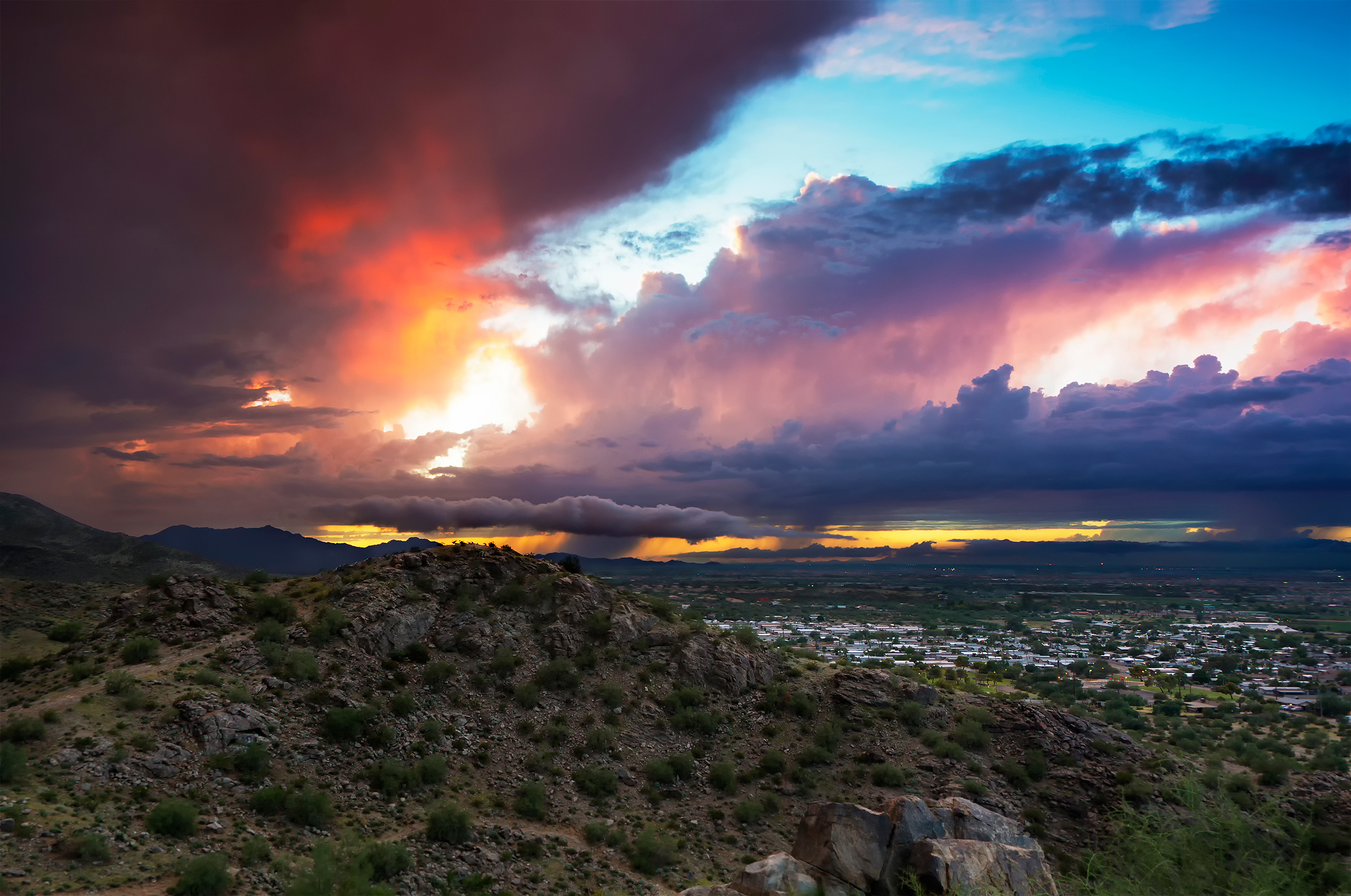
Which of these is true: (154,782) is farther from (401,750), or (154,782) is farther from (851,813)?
(851,813)

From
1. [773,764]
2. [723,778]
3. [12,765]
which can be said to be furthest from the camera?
[773,764]

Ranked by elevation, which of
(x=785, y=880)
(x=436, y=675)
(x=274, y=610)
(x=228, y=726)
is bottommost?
(x=785, y=880)

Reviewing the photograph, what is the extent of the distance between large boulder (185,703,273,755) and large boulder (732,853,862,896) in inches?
1092

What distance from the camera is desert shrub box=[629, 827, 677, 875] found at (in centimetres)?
3538

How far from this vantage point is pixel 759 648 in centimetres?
6084

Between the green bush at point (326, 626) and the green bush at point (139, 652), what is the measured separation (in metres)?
9.06

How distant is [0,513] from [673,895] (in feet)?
780

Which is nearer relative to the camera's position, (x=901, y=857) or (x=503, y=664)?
(x=901, y=857)

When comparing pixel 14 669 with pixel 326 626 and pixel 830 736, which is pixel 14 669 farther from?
pixel 830 736

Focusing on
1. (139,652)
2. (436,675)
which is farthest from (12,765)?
(436,675)

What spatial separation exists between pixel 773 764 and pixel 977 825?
51.3 feet

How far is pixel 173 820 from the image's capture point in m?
28.1

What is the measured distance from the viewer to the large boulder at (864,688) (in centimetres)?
5438

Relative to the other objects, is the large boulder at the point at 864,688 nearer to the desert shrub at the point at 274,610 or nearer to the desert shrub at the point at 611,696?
the desert shrub at the point at 611,696
